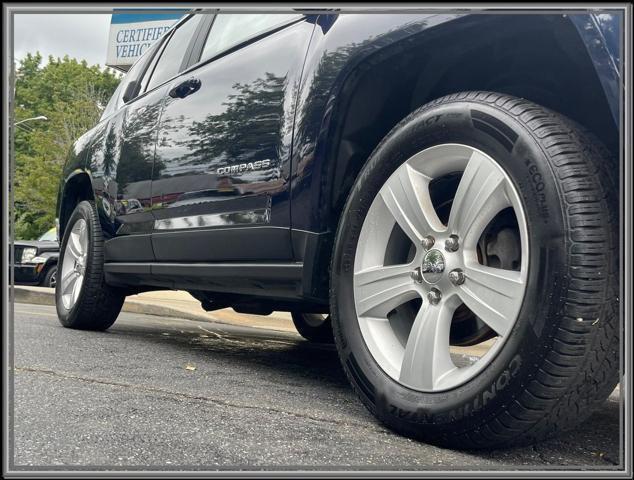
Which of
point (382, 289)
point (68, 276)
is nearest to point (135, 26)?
point (382, 289)

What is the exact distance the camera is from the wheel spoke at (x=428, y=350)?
55.1 inches

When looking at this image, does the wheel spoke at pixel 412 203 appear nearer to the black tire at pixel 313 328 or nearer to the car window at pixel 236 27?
the car window at pixel 236 27

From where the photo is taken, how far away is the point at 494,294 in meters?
1.33

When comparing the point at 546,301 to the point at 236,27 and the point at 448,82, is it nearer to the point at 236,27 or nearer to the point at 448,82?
the point at 448,82

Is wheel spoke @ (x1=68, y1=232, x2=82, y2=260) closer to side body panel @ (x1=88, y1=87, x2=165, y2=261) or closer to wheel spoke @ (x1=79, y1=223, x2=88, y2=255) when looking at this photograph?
wheel spoke @ (x1=79, y1=223, x2=88, y2=255)

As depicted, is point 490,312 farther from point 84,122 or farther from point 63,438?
point 84,122

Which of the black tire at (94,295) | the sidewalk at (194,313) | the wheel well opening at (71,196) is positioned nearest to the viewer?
the black tire at (94,295)

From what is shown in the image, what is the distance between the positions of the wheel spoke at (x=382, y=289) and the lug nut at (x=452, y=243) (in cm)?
12

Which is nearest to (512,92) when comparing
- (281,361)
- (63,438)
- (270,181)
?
(270,181)

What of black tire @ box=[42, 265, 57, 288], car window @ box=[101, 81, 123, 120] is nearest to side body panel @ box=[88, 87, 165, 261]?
car window @ box=[101, 81, 123, 120]

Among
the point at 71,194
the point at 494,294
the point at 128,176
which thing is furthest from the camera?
the point at 71,194

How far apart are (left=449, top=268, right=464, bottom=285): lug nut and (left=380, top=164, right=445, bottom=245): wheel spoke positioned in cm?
12

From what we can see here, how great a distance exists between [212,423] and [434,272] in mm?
647

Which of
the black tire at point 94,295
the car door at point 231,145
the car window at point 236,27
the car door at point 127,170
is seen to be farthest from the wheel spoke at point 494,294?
the black tire at point 94,295
